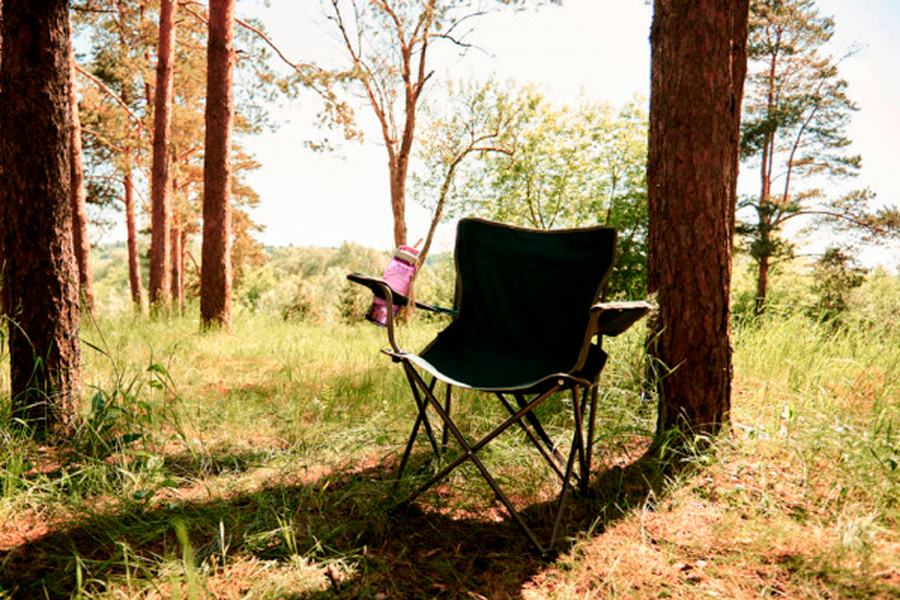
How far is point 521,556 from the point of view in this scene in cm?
175

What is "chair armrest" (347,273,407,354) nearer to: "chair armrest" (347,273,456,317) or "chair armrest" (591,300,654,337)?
"chair armrest" (347,273,456,317)

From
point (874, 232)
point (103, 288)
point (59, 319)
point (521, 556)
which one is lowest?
point (103, 288)

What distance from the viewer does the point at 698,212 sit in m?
2.29

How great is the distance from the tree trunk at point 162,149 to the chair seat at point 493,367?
275 inches

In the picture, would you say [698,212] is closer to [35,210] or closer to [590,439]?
[590,439]

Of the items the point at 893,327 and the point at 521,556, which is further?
the point at 893,327

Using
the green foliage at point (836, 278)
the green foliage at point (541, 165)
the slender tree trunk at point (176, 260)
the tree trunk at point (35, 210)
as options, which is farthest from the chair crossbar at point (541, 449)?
the green foliage at point (836, 278)

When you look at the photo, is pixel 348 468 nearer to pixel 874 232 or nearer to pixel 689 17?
pixel 689 17

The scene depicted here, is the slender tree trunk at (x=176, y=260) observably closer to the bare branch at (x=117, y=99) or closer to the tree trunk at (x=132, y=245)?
the tree trunk at (x=132, y=245)

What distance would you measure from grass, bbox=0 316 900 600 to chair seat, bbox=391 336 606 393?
0.39 m

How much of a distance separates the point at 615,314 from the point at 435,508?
97cm

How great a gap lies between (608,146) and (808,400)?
50.9 feet

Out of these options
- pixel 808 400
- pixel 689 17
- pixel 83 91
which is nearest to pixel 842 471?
pixel 808 400

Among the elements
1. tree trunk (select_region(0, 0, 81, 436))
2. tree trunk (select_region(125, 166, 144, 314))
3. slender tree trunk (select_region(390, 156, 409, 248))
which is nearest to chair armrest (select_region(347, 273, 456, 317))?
tree trunk (select_region(0, 0, 81, 436))
